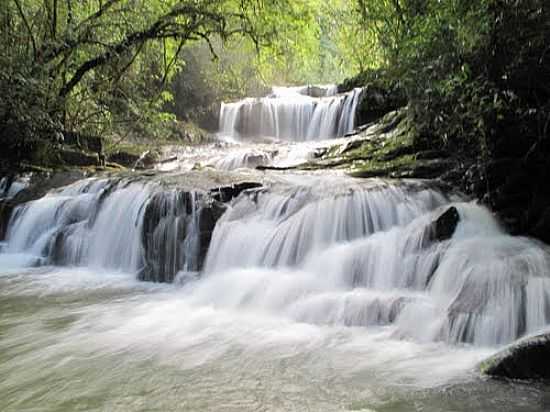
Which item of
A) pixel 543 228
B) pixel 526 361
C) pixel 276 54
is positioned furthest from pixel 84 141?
pixel 526 361

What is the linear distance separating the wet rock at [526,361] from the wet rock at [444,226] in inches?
91.3

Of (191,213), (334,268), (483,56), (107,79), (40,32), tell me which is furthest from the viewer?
(107,79)

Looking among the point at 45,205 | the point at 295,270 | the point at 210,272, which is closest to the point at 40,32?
the point at 45,205

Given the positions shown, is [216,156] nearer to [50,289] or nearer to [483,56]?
[50,289]

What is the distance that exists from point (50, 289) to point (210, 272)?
2015mm

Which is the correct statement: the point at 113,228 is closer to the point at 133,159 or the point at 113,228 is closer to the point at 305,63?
the point at 133,159

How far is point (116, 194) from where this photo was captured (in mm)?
9047

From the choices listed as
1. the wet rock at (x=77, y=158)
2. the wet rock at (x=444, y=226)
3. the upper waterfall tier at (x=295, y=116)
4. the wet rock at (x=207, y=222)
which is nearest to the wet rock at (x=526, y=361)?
the wet rock at (x=444, y=226)

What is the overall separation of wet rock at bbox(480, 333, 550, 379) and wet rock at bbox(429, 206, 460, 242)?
232 cm

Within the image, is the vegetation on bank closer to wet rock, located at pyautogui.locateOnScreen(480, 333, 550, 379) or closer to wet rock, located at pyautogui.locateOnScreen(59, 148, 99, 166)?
wet rock, located at pyautogui.locateOnScreen(59, 148, 99, 166)

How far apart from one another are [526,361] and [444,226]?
2550mm

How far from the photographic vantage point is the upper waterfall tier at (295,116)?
1507 cm

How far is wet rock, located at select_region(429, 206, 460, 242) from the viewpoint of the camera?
584 centimetres

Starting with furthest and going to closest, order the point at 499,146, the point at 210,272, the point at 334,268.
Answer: the point at 210,272
the point at 499,146
the point at 334,268
